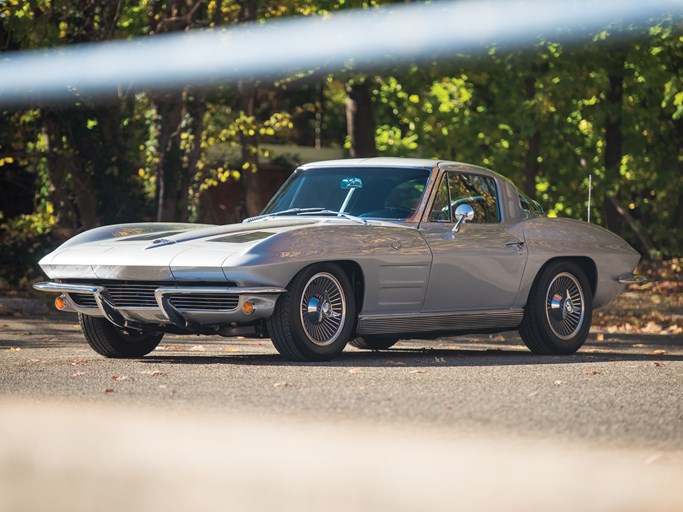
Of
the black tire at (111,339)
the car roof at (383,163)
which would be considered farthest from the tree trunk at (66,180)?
the black tire at (111,339)

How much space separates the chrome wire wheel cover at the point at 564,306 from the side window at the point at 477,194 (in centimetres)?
78

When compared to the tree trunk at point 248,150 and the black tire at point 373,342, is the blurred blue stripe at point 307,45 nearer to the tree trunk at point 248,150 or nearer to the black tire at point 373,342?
the tree trunk at point 248,150

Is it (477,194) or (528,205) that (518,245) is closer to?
(477,194)

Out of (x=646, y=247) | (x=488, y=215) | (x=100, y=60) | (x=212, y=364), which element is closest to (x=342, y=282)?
(x=212, y=364)

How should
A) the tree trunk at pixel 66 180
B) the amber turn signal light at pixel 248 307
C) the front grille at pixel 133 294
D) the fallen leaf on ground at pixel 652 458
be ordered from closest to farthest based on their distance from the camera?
the fallen leaf on ground at pixel 652 458 < the amber turn signal light at pixel 248 307 < the front grille at pixel 133 294 < the tree trunk at pixel 66 180

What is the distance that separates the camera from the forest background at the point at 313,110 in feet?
71.2

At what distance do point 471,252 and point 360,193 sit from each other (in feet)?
3.21

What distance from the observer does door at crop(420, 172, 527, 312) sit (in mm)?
10945

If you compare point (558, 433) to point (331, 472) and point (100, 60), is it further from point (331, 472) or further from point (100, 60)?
point (100, 60)

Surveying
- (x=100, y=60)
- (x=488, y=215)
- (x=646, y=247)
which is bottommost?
(x=646, y=247)

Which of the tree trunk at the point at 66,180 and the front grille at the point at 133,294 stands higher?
the tree trunk at the point at 66,180

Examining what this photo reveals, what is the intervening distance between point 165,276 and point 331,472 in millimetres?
4387

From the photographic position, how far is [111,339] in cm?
1083

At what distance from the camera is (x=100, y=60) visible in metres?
21.5
